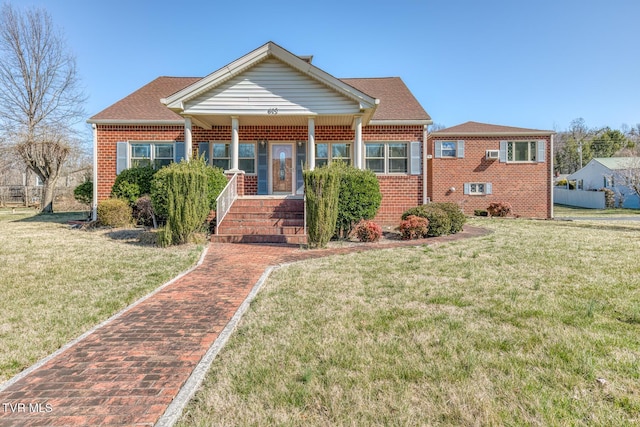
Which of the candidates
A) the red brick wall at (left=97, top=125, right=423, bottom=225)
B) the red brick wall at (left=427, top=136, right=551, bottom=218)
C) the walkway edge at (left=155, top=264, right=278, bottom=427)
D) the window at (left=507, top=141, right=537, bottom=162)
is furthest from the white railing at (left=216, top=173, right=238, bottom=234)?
the window at (left=507, top=141, right=537, bottom=162)

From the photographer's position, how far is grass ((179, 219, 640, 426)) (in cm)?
238

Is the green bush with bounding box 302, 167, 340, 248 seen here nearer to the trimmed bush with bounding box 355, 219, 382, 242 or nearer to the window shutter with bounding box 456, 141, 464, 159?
the trimmed bush with bounding box 355, 219, 382, 242

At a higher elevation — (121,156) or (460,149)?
(460,149)

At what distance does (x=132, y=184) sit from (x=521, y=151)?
811 inches

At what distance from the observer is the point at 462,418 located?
2.28 m

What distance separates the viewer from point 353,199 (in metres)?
10.4

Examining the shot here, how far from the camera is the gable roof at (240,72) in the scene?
37.8 ft

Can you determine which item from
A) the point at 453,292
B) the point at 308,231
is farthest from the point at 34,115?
the point at 453,292

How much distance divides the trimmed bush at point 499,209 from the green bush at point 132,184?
1767 centimetres

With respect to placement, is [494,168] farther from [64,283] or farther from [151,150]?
[64,283]

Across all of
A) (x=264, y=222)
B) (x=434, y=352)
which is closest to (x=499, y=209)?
Result: (x=264, y=222)

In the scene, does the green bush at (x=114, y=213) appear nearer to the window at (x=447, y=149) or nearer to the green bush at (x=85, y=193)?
the green bush at (x=85, y=193)

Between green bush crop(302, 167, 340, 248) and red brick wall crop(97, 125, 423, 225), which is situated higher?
red brick wall crop(97, 125, 423, 225)

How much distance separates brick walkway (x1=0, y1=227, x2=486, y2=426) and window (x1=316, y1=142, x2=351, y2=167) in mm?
9597
